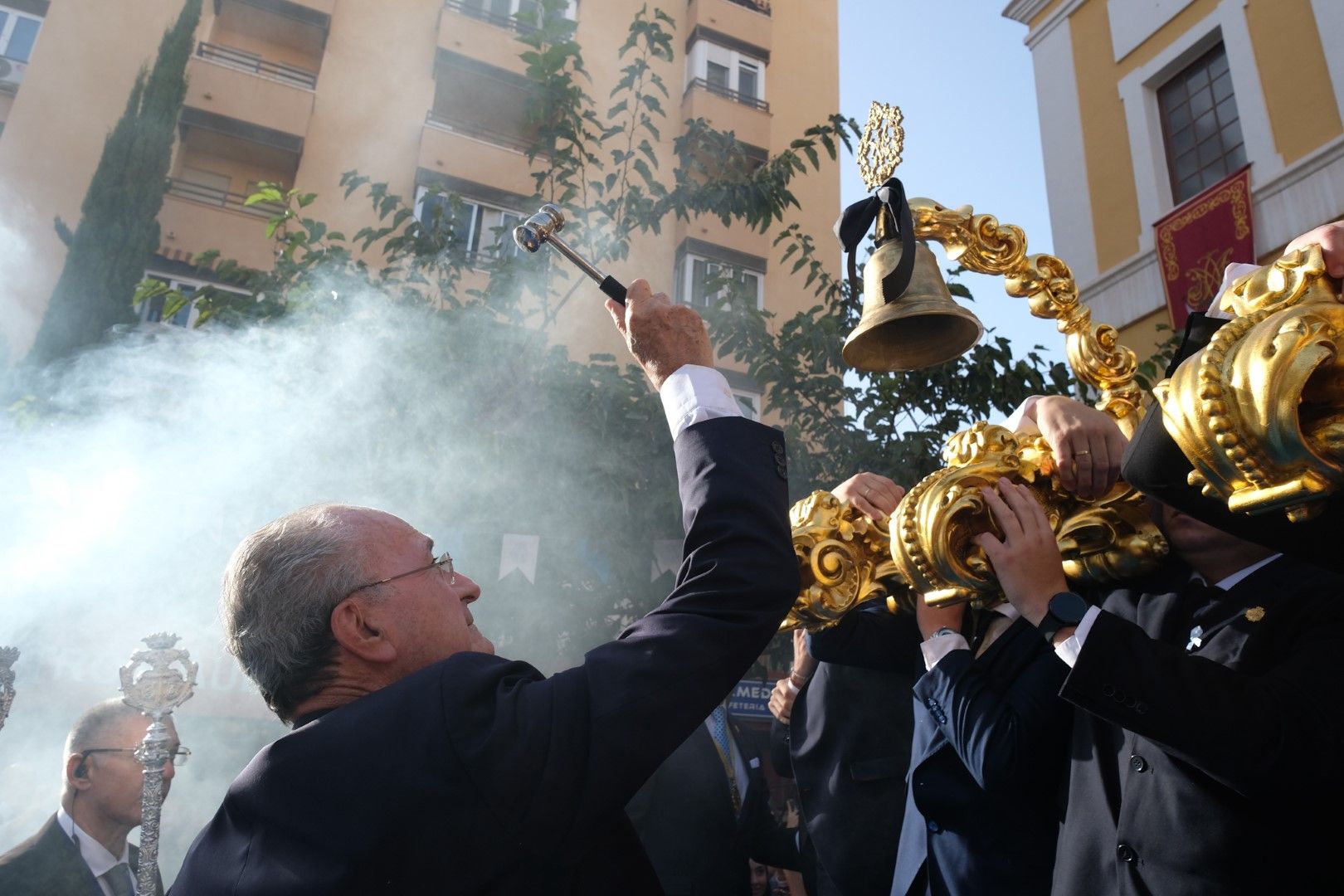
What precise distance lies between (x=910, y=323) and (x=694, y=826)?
220 centimetres

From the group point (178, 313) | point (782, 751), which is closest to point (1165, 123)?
point (782, 751)

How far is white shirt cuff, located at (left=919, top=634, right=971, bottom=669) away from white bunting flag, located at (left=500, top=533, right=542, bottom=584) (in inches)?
163

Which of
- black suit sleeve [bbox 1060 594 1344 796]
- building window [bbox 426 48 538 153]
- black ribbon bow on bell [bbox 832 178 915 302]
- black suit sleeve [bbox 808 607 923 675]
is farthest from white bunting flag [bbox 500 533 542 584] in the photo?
building window [bbox 426 48 538 153]

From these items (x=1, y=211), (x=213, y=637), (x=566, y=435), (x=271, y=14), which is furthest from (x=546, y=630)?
(x=271, y=14)

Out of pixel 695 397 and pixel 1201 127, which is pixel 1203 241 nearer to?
pixel 1201 127

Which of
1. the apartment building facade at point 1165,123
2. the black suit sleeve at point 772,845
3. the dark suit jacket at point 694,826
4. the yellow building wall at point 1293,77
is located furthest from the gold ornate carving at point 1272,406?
the yellow building wall at point 1293,77

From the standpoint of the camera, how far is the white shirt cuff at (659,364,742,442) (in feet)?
6.12

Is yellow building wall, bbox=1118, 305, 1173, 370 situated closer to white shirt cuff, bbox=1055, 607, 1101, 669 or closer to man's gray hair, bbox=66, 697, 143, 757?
white shirt cuff, bbox=1055, 607, 1101, 669

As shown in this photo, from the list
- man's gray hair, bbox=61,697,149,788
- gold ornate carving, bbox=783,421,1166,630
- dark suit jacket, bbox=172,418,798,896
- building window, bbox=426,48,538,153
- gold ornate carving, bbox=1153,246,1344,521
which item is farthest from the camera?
building window, bbox=426,48,538,153

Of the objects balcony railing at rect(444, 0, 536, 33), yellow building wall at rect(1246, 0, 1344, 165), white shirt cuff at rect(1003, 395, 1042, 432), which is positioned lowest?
white shirt cuff at rect(1003, 395, 1042, 432)

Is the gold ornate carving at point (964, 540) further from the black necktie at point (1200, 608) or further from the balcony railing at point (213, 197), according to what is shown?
the balcony railing at point (213, 197)

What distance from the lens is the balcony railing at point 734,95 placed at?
15.6 meters

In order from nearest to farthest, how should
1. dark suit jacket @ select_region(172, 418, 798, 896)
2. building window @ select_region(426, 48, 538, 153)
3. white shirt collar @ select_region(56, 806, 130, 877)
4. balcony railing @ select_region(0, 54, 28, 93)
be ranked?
1. dark suit jacket @ select_region(172, 418, 798, 896)
2. white shirt collar @ select_region(56, 806, 130, 877)
3. balcony railing @ select_region(0, 54, 28, 93)
4. building window @ select_region(426, 48, 538, 153)

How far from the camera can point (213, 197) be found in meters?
13.2
